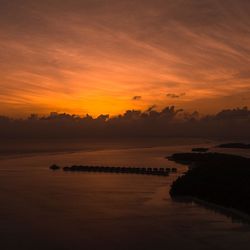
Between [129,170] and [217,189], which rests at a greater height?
[217,189]

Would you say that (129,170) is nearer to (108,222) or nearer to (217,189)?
(217,189)

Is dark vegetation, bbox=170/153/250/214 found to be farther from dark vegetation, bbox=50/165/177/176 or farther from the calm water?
dark vegetation, bbox=50/165/177/176

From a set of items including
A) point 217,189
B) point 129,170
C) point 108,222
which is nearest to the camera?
point 108,222

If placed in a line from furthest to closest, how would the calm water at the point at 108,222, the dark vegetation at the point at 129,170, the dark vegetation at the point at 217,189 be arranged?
the dark vegetation at the point at 129,170
the dark vegetation at the point at 217,189
the calm water at the point at 108,222

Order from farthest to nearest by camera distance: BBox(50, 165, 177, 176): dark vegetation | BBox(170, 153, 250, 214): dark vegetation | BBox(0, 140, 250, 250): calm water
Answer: BBox(50, 165, 177, 176): dark vegetation
BBox(170, 153, 250, 214): dark vegetation
BBox(0, 140, 250, 250): calm water

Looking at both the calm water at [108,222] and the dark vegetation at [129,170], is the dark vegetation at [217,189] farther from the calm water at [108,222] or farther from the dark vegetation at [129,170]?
the dark vegetation at [129,170]

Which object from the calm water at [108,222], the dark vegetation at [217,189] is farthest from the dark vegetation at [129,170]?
the dark vegetation at [217,189]

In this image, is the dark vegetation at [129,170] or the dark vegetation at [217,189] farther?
the dark vegetation at [129,170]

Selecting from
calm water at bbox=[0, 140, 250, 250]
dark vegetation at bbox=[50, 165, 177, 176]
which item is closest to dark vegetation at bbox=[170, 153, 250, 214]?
calm water at bbox=[0, 140, 250, 250]

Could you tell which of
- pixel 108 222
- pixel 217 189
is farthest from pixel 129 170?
pixel 108 222

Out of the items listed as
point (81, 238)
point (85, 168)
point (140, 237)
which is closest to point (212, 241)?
point (140, 237)

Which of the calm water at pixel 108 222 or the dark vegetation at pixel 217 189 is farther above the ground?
the dark vegetation at pixel 217 189
